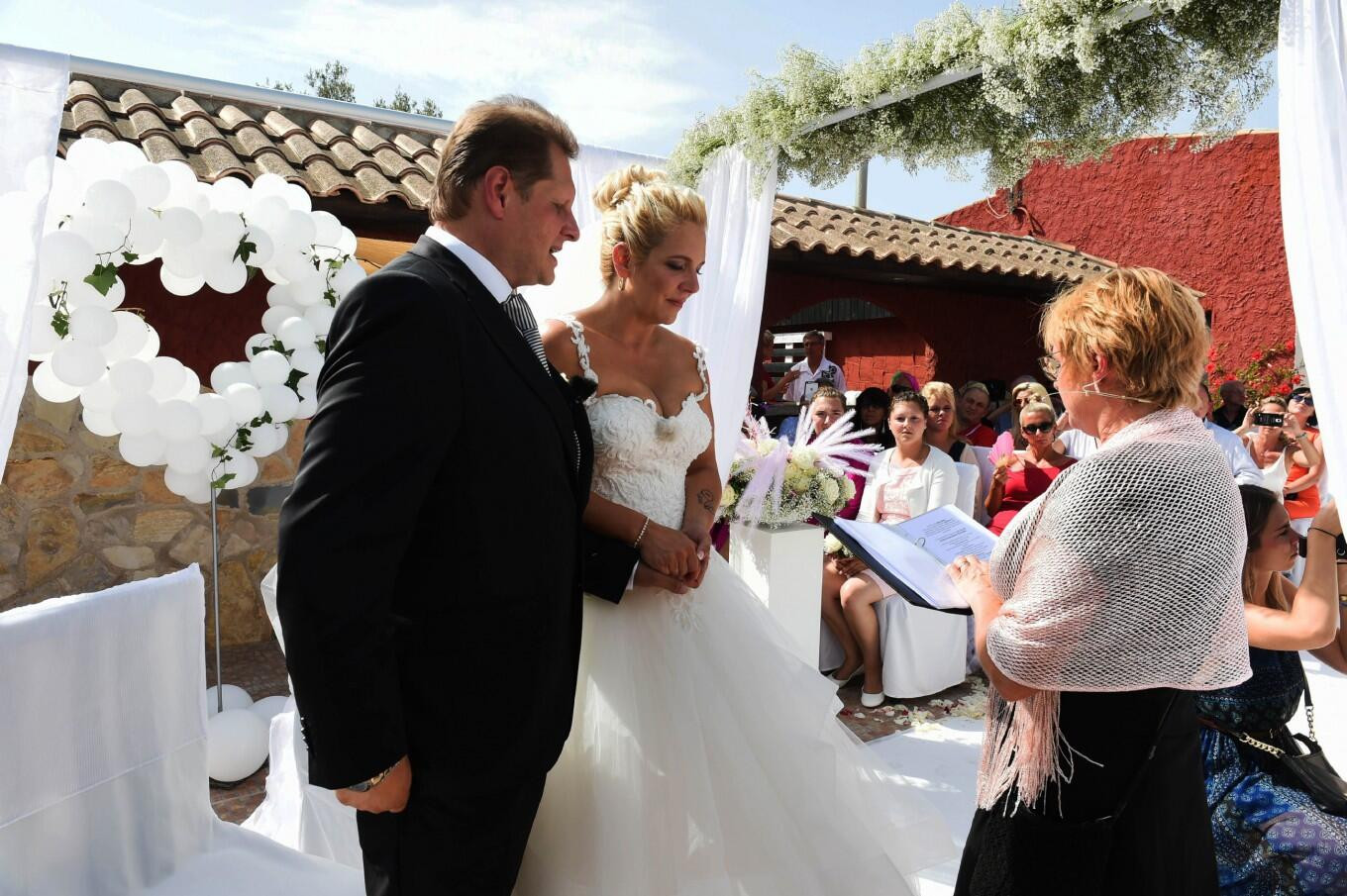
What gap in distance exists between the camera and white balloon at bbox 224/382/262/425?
3.97 metres

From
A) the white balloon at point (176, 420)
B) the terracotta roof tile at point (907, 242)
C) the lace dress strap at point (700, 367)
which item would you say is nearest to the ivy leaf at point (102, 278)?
the white balloon at point (176, 420)

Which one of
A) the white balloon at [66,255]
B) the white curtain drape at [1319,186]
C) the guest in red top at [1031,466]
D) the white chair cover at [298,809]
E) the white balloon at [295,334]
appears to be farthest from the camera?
the guest in red top at [1031,466]

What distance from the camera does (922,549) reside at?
2.18 metres

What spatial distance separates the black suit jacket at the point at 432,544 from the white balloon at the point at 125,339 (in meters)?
2.84

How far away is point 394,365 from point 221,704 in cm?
365

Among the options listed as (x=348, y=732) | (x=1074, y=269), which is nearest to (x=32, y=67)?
(x=348, y=732)

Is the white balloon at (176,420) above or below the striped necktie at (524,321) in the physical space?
below

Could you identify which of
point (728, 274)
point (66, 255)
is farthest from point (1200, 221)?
point (66, 255)

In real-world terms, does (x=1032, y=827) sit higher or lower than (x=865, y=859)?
higher

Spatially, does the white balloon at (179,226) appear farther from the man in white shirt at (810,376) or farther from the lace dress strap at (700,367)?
the man in white shirt at (810,376)

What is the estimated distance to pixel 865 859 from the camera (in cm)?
209

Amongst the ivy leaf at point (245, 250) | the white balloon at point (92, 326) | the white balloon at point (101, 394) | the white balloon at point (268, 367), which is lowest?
the white balloon at point (101, 394)

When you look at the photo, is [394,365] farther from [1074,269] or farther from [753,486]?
[1074,269]

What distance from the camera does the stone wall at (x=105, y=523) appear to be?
17.2ft
